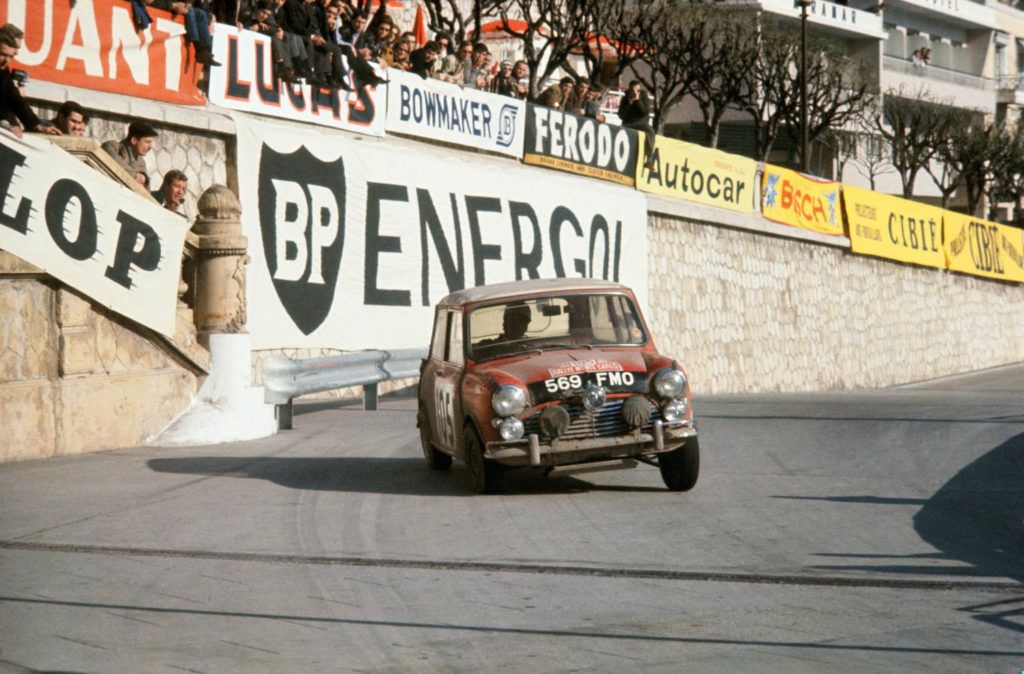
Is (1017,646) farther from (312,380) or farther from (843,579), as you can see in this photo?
(312,380)

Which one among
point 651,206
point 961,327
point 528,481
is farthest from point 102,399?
point 961,327

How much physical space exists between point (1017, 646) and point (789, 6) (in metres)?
57.4

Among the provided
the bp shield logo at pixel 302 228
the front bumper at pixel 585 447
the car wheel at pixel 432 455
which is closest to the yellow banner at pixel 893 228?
the bp shield logo at pixel 302 228

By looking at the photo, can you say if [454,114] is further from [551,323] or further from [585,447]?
[585,447]

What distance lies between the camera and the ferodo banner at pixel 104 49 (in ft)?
47.4

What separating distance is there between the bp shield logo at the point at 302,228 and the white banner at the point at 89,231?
3968 millimetres

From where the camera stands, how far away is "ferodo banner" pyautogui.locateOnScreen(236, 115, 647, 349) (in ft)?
57.8

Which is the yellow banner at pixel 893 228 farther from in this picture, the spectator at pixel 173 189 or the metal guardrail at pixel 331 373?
the spectator at pixel 173 189

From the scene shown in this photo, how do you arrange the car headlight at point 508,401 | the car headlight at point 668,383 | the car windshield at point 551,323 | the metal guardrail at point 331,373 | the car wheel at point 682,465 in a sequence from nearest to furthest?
1. the car headlight at point 508,401
2. the car headlight at point 668,383
3. the car wheel at point 682,465
4. the car windshield at point 551,323
5. the metal guardrail at point 331,373

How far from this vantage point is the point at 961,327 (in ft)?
145

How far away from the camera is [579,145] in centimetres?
2544

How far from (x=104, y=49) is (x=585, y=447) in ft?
27.2

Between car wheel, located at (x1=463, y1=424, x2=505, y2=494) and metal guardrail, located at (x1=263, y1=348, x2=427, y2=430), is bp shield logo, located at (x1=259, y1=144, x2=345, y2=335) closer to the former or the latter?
metal guardrail, located at (x1=263, y1=348, x2=427, y2=430)

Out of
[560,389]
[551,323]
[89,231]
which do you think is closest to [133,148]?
[89,231]
